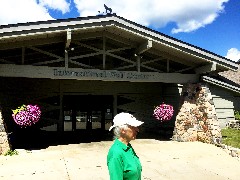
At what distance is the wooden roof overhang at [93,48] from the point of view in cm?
959

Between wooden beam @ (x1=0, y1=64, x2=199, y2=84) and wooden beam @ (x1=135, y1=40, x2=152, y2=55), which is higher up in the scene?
wooden beam @ (x1=135, y1=40, x2=152, y2=55)

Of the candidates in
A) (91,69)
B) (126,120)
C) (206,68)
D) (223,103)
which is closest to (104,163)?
(91,69)

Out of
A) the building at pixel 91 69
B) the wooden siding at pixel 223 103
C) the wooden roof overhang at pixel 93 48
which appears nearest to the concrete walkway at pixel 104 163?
the building at pixel 91 69

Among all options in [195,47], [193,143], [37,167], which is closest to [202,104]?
[193,143]

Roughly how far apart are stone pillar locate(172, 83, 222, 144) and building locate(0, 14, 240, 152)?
717 mm

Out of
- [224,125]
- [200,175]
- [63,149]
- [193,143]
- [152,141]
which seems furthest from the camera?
[224,125]

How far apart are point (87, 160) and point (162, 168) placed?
230cm

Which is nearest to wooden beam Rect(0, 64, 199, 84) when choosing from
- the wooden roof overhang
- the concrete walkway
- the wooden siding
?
the wooden roof overhang

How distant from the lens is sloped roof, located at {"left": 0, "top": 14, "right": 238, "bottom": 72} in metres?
9.23

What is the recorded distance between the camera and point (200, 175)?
7.08 m

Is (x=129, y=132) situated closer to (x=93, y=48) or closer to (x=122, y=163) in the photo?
(x=122, y=163)

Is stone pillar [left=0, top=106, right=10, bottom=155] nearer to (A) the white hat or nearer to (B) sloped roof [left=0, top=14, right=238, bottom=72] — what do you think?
(B) sloped roof [left=0, top=14, right=238, bottom=72]

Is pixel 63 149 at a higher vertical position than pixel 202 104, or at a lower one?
lower

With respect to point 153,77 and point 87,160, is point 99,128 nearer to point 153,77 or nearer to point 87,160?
point 153,77
